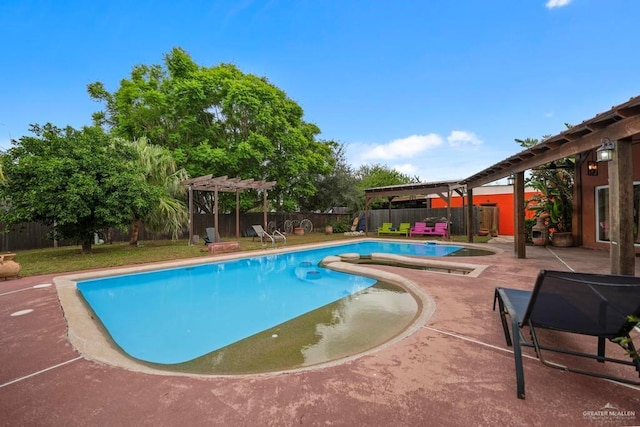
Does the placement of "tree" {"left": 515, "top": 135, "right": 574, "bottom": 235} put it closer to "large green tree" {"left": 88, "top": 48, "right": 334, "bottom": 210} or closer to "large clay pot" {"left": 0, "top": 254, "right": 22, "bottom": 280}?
"large green tree" {"left": 88, "top": 48, "right": 334, "bottom": 210}

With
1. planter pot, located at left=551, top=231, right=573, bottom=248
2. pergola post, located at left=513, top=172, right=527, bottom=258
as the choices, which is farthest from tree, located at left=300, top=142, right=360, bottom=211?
pergola post, located at left=513, top=172, right=527, bottom=258

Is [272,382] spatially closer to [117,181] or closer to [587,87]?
[117,181]

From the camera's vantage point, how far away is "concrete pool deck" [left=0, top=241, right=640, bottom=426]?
1.76 meters

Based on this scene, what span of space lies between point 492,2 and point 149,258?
539 inches

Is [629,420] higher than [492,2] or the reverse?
the reverse

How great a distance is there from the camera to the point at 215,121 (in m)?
16.5

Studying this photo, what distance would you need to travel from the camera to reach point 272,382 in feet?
7.18

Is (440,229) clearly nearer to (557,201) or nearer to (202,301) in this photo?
(557,201)

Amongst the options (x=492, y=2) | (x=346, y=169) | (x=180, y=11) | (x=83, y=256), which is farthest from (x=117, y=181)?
(x=346, y=169)

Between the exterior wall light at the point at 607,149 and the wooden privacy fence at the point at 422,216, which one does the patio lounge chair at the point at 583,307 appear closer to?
the exterior wall light at the point at 607,149

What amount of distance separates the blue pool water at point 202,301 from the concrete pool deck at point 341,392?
1.02 m

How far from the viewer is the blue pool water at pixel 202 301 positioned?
12.3ft

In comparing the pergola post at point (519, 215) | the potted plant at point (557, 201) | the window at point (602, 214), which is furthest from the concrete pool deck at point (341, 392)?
the potted plant at point (557, 201)

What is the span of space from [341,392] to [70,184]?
976 centimetres
